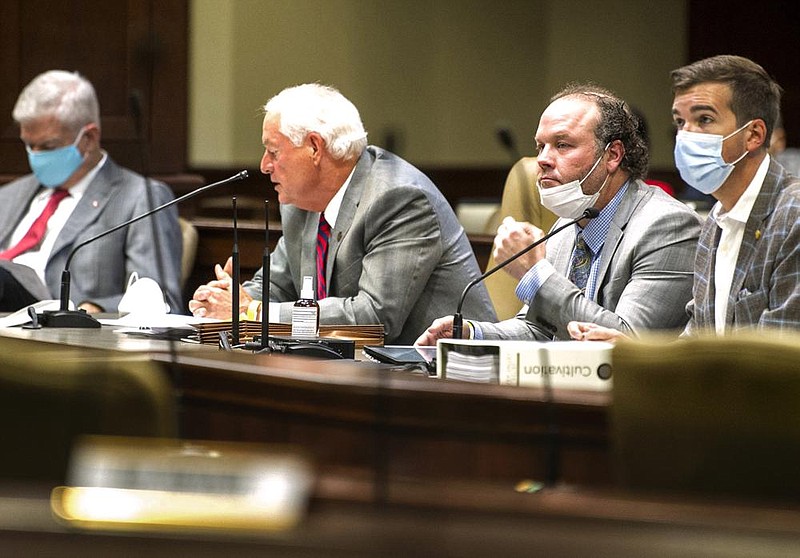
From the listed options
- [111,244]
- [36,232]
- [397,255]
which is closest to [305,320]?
[397,255]

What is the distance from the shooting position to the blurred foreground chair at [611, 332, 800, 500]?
4.10ft

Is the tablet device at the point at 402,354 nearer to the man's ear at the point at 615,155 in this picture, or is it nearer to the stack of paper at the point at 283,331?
the stack of paper at the point at 283,331

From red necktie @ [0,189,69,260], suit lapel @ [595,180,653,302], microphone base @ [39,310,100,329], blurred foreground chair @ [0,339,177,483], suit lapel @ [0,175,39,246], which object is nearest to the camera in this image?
blurred foreground chair @ [0,339,177,483]

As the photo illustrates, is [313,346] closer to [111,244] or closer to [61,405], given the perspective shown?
[61,405]

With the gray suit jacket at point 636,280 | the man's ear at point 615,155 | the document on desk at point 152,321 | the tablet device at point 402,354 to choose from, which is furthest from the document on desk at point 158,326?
the man's ear at point 615,155

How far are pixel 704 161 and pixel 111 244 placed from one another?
2.22 meters

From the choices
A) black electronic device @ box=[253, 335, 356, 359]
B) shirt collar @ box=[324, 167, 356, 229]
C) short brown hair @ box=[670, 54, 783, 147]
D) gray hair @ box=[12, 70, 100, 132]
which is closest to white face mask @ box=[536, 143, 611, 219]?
Answer: short brown hair @ box=[670, 54, 783, 147]

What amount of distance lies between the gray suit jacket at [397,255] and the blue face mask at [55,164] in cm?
138

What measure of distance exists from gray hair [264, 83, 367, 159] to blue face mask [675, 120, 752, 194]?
99 centimetres

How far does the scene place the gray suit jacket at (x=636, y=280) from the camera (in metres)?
2.65

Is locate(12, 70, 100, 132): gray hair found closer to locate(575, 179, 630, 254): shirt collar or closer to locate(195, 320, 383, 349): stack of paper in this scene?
locate(195, 320, 383, 349): stack of paper

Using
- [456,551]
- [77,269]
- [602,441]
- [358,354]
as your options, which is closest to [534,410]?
[602,441]

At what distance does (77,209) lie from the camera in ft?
14.0

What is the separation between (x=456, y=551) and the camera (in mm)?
754
